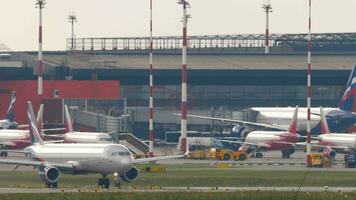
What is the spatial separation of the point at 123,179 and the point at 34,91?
7994 centimetres

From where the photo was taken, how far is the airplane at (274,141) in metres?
150

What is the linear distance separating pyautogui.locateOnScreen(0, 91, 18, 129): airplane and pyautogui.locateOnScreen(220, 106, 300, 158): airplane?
27419 millimetres

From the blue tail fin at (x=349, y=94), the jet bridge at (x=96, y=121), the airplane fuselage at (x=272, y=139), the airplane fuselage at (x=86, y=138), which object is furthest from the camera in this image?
the jet bridge at (x=96, y=121)

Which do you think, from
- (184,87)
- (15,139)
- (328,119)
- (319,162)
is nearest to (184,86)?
(184,87)

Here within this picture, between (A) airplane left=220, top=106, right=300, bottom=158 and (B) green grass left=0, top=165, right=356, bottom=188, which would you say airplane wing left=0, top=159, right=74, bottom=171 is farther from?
(A) airplane left=220, top=106, right=300, bottom=158

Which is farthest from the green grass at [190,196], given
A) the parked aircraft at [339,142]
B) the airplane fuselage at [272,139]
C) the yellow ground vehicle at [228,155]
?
the airplane fuselage at [272,139]

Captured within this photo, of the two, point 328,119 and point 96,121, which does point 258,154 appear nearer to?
point 328,119

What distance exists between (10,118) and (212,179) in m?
74.3

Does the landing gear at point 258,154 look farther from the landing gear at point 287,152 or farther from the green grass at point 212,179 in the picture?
the green grass at point 212,179

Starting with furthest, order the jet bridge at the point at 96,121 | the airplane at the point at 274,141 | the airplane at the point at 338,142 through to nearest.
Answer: the jet bridge at the point at 96,121 → the airplane at the point at 274,141 → the airplane at the point at 338,142

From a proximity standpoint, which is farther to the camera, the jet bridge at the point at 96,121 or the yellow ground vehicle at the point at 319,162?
the jet bridge at the point at 96,121

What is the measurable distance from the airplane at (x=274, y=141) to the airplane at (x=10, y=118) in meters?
27.4

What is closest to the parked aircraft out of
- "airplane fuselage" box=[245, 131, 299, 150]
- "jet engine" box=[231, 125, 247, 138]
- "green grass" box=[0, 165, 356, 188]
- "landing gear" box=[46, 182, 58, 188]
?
"airplane fuselage" box=[245, 131, 299, 150]

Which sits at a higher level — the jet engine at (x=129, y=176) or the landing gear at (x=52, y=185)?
the jet engine at (x=129, y=176)
